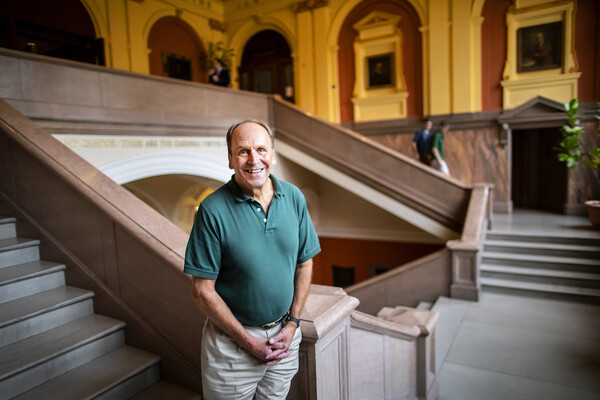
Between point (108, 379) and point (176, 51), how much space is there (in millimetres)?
12414

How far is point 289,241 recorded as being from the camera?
168 cm

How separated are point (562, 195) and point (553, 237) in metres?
5.94

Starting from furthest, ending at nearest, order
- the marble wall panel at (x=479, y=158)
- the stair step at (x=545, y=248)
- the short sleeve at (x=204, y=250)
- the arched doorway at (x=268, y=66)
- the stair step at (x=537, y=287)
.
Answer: the arched doorway at (x=268, y=66)
the marble wall panel at (x=479, y=158)
the stair step at (x=545, y=248)
the stair step at (x=537, y=287)
the short sleeve at (x=204, y=250)

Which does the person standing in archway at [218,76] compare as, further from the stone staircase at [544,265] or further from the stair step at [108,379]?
the stair step at [108,379]

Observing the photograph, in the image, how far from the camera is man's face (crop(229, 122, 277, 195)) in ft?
5.23

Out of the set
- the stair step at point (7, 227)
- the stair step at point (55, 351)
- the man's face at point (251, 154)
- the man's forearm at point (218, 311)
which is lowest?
the stair step at point (55, 351)

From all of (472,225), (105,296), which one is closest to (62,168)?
(105,296)

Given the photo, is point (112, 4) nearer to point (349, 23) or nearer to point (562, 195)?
point (349, 23)

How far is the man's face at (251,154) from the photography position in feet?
5.23

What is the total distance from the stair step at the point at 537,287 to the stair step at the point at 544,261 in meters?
0.41

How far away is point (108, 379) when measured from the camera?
232 cm

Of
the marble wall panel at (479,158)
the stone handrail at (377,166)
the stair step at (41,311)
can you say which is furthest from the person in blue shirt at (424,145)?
the stair step at (41,311)

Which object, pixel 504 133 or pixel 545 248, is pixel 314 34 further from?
pixel 545 248

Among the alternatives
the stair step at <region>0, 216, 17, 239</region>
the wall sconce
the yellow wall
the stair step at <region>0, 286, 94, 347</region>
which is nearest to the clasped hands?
the stair step at <region>0, 286, 94, 347</region>
